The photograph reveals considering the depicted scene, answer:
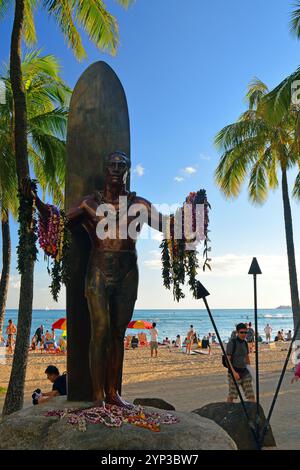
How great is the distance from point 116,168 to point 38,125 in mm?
10938

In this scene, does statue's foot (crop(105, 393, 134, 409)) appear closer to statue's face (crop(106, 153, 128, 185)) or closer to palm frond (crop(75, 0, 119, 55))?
statue's face (crop(106, 153, 128, 185))

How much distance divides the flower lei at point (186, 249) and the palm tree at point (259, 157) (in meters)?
13.1

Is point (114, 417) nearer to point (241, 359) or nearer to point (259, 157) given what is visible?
point (241, 359)

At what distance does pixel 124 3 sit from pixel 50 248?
9479mm

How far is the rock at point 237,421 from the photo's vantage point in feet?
20.0

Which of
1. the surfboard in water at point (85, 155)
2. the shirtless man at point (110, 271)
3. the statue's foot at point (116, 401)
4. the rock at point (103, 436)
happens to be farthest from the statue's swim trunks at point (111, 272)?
the rock at point (103, 436)

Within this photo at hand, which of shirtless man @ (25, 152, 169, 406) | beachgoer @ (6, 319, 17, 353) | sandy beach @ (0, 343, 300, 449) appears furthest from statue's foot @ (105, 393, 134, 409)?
beachgoer @ (6, 319, 17, 353)

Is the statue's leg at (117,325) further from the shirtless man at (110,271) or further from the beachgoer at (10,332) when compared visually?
the beachgoer at (10,332)

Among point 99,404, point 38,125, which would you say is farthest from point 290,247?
→ point 99,404

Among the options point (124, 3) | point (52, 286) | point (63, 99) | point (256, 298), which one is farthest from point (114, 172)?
point (63, 99)

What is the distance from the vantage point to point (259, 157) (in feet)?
62.0

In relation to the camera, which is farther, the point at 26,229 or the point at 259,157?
the point at 259,157

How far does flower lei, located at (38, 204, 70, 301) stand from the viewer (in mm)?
4410

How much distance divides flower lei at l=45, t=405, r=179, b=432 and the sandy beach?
3466 mm
